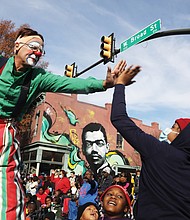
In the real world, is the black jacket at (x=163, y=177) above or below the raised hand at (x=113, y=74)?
below

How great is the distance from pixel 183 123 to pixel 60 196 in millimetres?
9443

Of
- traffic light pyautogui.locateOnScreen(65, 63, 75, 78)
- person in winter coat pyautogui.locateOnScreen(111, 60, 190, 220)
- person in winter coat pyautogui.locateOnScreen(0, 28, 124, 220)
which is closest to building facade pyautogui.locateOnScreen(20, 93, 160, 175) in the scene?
traffic light pyautogui.locateOnScreen(65, 63, 75, 78)

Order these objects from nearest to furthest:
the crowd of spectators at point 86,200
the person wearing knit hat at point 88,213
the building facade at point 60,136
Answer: the crowd of spectators at point 86,200 < the person wearing knit hat at point 88,213 < the building facade at point 60,136

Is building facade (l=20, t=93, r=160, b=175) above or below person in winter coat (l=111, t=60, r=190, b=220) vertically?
above

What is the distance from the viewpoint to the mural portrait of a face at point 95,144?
2373cm

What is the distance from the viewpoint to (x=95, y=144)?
2445 centimetres

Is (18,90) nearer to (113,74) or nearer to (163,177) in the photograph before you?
(113,74)

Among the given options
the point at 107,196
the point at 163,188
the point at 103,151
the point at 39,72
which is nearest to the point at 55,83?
the point at 39,72

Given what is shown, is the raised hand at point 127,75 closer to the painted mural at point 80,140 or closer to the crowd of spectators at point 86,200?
the crowd of spectators at point 86,200

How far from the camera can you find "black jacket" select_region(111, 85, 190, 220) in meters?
1.94

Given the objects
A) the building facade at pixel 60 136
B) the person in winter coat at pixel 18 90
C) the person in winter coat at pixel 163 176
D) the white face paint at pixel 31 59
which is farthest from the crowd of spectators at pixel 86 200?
the building facade at pixel 60 136

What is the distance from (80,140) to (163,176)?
874 inches

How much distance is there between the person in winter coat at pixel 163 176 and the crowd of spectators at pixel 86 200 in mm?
1365

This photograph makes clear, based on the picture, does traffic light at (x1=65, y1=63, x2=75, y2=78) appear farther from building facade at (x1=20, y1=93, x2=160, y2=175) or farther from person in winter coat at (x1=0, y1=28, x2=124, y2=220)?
building facade at (x1=20, y1=93, x2=160, y2=175)
